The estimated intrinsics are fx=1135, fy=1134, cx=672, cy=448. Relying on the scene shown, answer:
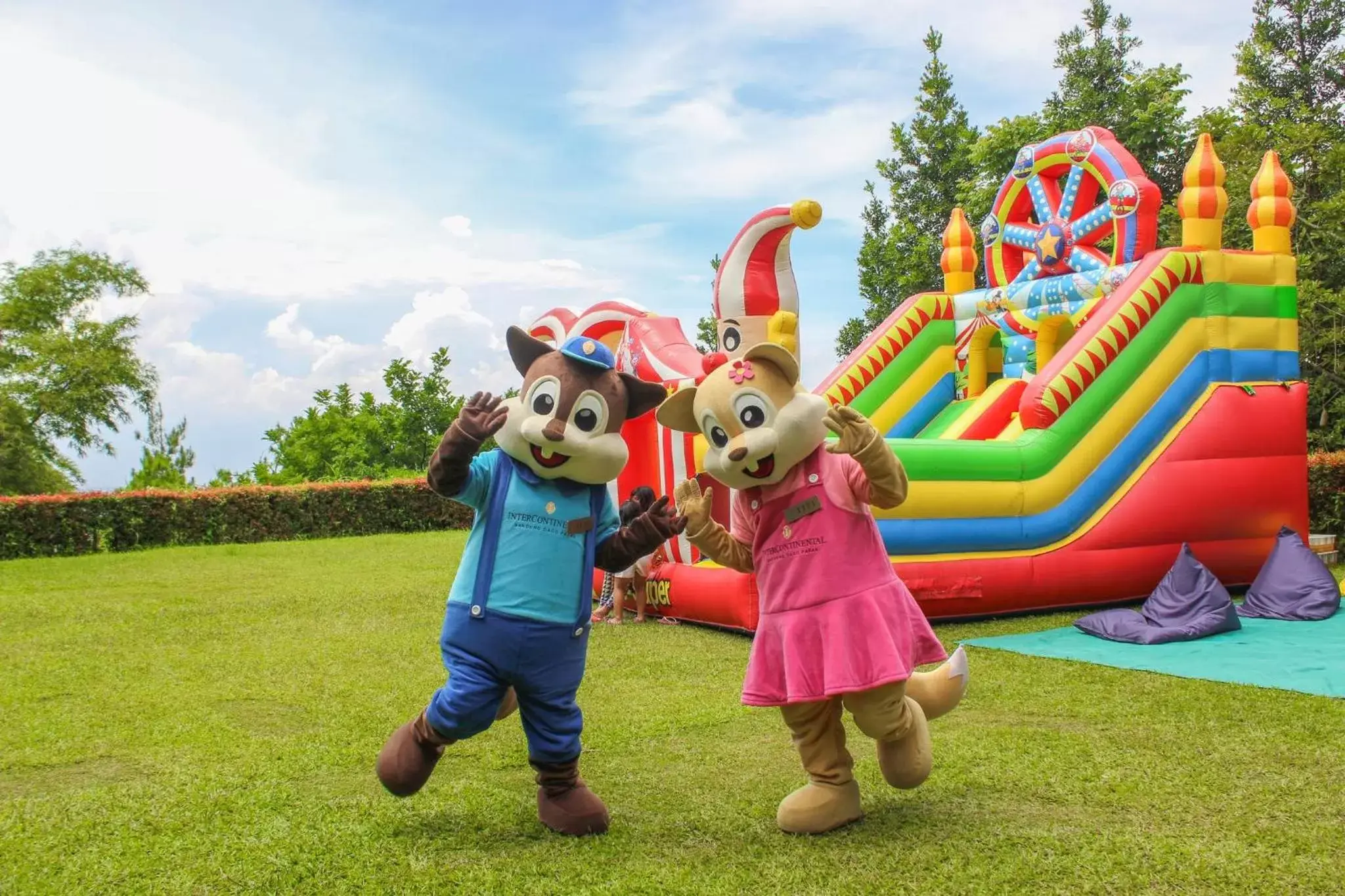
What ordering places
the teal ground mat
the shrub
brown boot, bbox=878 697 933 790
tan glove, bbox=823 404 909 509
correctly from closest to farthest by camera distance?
1. tan glove, bbox=823 404 909 509
2. brown boot, bbox=878 697 933 790
3. the teal ground mat
4. the shrub

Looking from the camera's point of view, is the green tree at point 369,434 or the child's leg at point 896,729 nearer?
the child's leg at point 896,729

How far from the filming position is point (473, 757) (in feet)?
13.3

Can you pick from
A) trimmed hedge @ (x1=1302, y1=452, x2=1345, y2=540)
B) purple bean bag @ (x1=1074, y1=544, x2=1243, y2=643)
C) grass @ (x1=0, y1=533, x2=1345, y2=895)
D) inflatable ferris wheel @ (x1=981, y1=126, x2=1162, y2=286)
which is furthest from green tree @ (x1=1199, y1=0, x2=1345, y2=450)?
grass @ (x1=0, y1=533, x2=1345, y2=895)

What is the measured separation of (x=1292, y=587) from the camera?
6973mm

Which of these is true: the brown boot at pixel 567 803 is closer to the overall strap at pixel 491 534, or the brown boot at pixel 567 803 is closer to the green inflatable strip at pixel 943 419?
the overall strap at pixel 491 534

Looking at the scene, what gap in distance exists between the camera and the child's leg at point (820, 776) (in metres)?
3.11

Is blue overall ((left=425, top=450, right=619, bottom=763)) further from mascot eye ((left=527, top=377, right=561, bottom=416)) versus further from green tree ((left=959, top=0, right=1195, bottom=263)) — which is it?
green tree ((left=959, top=0, right=1195, bottom=263))

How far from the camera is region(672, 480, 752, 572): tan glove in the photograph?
10.9 feet

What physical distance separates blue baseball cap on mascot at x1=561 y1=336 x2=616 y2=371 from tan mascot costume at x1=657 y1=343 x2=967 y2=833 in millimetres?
292

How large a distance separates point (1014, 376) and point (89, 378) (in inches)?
751

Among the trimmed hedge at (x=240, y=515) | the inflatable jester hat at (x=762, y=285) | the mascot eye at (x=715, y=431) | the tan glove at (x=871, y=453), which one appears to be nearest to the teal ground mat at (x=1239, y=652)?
the inflatable jester hat at (x=762, y=285)

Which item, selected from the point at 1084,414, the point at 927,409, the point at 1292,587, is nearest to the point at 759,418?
the point at 1084,414

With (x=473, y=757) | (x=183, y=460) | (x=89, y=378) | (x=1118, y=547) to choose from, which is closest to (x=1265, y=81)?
(x=1118, y=547)

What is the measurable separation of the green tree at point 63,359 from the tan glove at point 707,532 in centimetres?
2021
